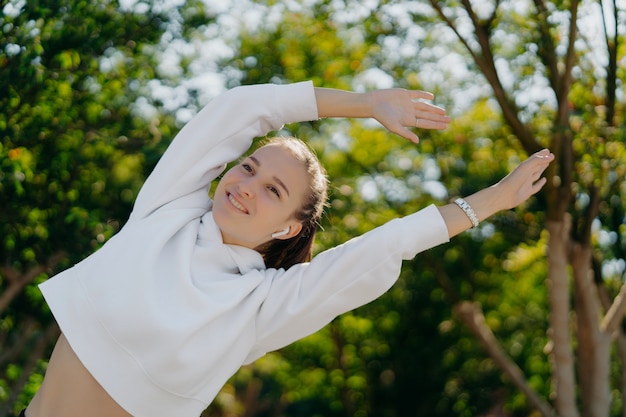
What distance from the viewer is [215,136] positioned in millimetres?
2357

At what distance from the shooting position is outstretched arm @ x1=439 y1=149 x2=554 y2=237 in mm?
2129

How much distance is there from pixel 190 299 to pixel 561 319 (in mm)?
3764

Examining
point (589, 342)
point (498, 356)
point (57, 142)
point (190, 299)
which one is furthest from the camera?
point (498, 356)

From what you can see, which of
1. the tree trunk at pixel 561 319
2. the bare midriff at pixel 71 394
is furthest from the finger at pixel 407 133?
the tree trunk at pixel 561 319

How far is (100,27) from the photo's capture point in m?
4.33

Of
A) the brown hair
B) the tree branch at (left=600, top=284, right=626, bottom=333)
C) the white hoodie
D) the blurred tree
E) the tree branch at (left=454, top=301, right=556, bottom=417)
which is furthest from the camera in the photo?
the tree branch at (left=454, top=301, right=556, bottom=417)

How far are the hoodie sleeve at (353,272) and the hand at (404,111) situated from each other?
263 mm

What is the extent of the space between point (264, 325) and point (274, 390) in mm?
6930

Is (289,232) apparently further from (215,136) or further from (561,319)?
(561,319)

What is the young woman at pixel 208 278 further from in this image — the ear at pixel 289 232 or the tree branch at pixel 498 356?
the tree branch at pixel 498 356

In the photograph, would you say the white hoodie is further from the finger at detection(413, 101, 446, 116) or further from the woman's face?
the finger at detection(413, 101, 446, 116)

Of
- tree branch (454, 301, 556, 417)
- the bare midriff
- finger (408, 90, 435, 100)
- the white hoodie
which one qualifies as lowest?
tree branch (454, 301, 556, 417)

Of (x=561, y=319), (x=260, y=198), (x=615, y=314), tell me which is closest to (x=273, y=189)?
(x=260, y=198)

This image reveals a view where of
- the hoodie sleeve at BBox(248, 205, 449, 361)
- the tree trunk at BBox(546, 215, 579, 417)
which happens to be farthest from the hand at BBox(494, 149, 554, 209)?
the tree trunk at BBox(546, 215, 579, 417)
